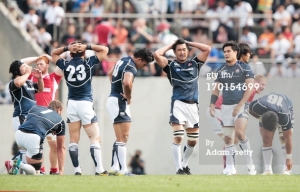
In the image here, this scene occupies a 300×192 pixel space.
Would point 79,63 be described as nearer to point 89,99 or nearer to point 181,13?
point 89,99

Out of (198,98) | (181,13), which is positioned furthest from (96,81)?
(198,98)

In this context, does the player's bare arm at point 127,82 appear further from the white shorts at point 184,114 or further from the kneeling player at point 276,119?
the kneeling player at point 276,119

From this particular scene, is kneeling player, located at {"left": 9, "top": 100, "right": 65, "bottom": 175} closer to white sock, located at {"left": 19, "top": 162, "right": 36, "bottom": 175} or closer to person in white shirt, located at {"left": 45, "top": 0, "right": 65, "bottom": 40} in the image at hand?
white sock, located at {"left": 19, "top": 162, "right": 36, "bottom": 175}

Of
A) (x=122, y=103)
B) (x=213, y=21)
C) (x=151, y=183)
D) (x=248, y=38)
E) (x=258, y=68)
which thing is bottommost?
(x=151, y=183)

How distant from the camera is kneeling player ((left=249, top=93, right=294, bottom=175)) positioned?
19.0 metres

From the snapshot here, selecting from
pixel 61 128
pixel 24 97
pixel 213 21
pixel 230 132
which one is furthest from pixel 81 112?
pixel 213 21

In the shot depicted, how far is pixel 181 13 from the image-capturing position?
90.4 feet

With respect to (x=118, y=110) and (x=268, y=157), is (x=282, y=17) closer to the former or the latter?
(x=268, y=157)

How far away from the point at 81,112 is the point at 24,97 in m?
1.51

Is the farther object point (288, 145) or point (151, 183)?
point (288, 145)

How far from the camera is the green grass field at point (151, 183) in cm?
1435

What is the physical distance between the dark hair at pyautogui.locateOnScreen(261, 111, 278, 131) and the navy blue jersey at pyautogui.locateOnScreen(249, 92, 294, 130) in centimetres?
7

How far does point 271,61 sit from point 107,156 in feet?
16.5

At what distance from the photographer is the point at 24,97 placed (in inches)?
719
